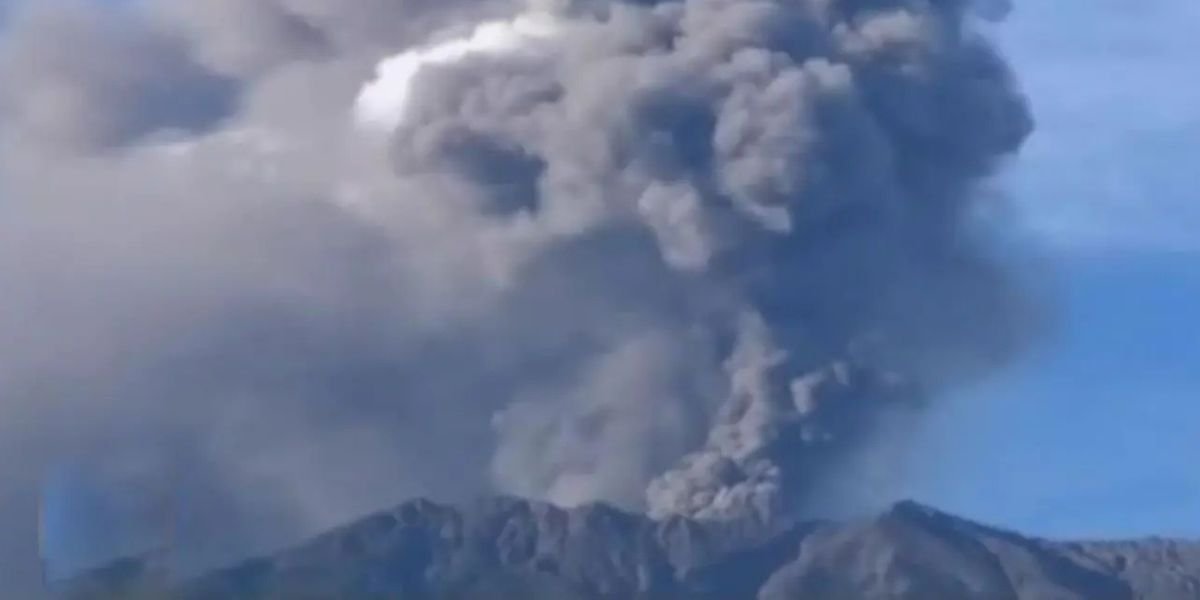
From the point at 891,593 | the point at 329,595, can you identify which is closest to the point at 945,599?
the point at 891,593

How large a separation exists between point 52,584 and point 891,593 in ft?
236

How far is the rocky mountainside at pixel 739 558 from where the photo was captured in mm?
93688

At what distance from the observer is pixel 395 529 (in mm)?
109625

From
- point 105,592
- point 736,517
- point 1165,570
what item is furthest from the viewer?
point 1165,570

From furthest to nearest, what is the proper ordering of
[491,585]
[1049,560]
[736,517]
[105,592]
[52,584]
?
[1049,560]
[491,585]
[736,517]
[52,584]
[105,592]

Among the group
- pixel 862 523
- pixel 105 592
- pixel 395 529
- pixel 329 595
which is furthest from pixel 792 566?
pixel 105 592

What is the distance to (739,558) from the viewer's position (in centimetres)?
9031

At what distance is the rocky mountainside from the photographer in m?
93.7

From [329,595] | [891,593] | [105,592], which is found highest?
[891,593]

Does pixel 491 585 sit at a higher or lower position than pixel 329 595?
higher

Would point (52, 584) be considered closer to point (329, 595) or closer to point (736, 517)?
point (329, 595)

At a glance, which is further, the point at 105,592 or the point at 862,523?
the point at 862,523

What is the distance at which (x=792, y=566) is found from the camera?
3844 inches

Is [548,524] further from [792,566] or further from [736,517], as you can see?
[736,517]
